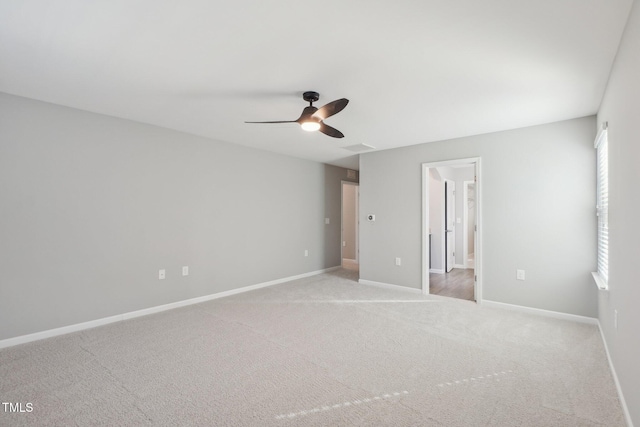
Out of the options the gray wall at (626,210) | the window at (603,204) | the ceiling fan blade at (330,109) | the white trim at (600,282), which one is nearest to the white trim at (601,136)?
the window at (603,204)

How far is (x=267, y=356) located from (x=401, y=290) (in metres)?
2.87

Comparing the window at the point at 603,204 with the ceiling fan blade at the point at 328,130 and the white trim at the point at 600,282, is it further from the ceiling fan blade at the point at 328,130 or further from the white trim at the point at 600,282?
the ceiling fan blade at the point at 328,130

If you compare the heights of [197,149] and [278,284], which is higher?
[197,149]

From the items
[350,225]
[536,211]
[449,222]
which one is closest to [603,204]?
[536,211]

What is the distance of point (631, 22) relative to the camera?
1627 millimetres

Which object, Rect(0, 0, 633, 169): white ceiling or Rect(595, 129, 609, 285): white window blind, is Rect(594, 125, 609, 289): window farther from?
Rect(0, 0, 633, 169): white ceiling

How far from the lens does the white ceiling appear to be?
5.47ft

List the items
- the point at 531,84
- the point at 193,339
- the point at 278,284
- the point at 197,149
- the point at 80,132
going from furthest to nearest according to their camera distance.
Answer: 1. the point at 278,284
2. the point at 197,149
3. the point at 80,132
4. the point at 193,339
5. the point at 531,84

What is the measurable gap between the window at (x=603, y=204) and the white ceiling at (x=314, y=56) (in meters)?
0.46

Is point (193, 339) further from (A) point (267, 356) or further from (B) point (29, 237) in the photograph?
(B) point (29, 237)

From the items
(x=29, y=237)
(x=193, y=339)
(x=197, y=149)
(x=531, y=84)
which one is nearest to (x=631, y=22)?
(x=531, y=84)

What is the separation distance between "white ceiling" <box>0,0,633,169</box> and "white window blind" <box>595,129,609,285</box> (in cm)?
46

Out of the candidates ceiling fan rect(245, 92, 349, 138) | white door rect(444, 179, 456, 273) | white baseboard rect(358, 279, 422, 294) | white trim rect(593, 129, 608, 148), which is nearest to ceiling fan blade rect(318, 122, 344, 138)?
ceiling fan rect(245, 92, 349, 138)

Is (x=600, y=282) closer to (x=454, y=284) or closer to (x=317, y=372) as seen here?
(x=454, y=284)
